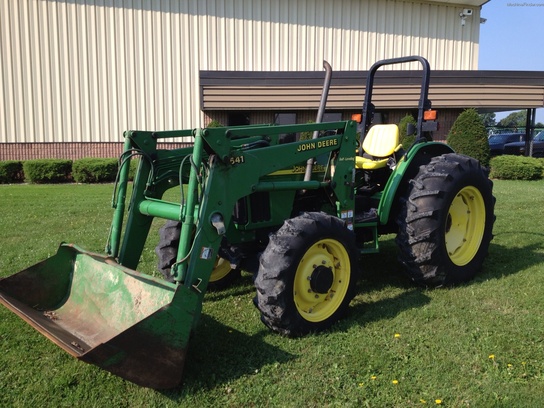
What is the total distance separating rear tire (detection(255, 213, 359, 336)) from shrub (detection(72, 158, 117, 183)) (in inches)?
473

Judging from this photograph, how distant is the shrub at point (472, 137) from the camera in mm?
15820

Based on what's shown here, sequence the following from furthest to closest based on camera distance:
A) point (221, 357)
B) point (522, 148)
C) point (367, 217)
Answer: point (522, 148) < point (367, 217) < point (221, 357)

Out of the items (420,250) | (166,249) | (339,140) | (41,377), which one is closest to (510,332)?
(420,250)

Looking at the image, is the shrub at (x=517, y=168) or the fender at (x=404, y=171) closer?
the fender at (x=404, y=171)

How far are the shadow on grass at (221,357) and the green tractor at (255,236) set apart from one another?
0.16 meters

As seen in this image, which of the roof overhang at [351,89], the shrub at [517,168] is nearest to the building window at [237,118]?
the roof overhang at [351,89]

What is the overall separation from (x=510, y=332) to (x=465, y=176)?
5.28 ft

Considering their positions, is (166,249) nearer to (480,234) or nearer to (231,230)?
(231,230)

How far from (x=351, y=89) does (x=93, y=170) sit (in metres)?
8.91

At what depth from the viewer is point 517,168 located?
15273 millimetres

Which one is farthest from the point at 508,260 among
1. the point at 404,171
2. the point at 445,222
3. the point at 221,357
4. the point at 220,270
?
the point at 221,357

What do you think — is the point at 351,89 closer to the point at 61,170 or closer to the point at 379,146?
the point at 61,170

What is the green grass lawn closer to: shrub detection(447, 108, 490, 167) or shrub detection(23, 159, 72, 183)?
shrub detection(447, 108, 490, 167)

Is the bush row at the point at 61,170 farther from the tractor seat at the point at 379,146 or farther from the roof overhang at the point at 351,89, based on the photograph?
the tractor seat at the point at 379,146
